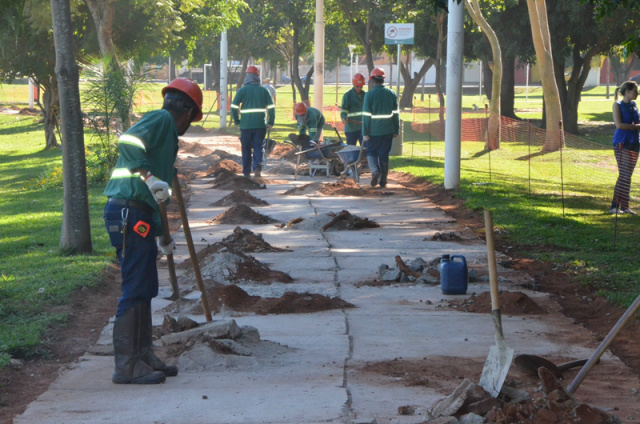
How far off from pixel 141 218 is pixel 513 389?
254cm

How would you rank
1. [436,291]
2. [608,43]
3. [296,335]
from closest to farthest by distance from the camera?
1. [296,335]
2. [436,291]
3. [608,43]

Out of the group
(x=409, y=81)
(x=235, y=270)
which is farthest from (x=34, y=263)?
(x=409, y=81)

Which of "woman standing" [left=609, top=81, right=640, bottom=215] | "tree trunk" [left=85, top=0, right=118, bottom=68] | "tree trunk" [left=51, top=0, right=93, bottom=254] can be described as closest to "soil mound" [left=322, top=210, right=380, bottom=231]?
"tree trunk" [left=51, top=0, right=93, bottom=254]

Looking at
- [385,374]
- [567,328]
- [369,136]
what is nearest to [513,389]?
[385,374]

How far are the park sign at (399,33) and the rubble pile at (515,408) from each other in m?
20.2

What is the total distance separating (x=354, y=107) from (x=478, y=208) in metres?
4.99

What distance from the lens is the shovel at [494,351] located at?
5.29 metres

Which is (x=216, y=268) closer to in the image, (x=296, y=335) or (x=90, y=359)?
(x=296, y=335)

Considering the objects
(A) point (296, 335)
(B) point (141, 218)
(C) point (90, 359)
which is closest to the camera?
(B) point (141, 218)

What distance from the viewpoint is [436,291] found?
895cm

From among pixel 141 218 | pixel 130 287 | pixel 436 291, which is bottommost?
pixel 436 291

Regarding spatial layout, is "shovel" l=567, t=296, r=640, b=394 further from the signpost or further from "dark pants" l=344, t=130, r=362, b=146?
the signpost

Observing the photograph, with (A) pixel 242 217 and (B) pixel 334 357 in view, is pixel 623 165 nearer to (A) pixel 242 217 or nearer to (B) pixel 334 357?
(A) pixel 242 217

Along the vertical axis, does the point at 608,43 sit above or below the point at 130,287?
above
